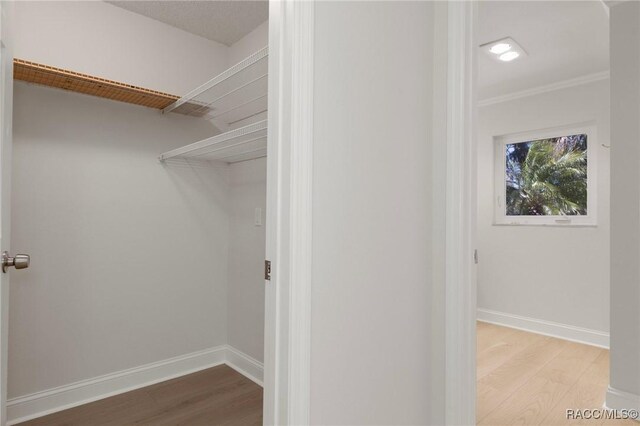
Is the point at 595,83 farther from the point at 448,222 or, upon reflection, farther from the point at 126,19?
the point at 126,19

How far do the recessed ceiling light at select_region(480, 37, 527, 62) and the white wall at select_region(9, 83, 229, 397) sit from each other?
217cm

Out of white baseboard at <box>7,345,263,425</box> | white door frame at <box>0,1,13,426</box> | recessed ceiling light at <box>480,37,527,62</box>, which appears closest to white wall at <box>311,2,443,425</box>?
white door frame at <box>0,1,13,426</box>

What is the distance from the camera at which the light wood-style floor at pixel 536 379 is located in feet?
6.87

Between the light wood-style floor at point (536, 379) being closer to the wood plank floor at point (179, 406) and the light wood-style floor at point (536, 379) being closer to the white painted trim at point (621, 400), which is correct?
the white painted trim at point (621, 400)

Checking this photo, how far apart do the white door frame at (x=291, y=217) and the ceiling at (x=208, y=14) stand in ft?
4.74

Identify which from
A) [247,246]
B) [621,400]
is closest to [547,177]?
[621,400]

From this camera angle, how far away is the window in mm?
3400

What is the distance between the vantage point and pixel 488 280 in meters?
3.97

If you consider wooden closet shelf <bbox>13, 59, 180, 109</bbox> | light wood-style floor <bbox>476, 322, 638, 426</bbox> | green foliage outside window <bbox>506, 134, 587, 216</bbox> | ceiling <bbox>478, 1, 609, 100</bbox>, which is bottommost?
light wood-style floor <bbox>476, 322, 638, 426</bbox>

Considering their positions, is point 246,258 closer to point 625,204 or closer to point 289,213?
point 289,213

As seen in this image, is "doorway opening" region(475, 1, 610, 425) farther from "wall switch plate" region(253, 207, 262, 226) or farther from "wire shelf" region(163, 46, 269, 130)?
"wall switch plate" region(253, 207, 262, 226)

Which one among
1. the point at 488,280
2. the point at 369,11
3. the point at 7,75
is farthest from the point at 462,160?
the point at 488,280

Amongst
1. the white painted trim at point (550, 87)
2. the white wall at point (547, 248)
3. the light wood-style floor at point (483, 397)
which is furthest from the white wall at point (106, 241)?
the white painted trim at point (550, 87)

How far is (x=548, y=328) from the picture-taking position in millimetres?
3518
